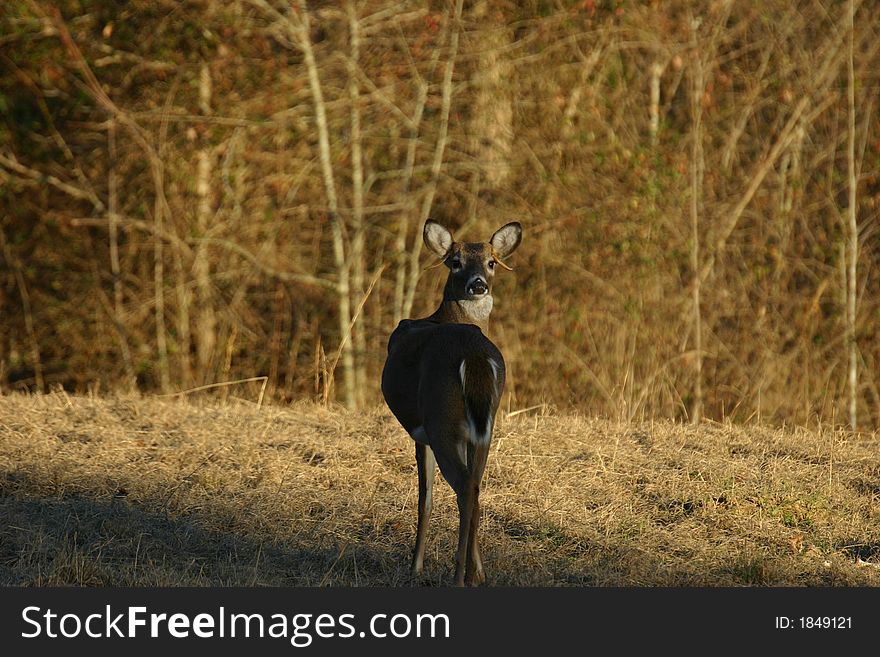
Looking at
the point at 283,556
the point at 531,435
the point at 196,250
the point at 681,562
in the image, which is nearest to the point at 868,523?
the point at 681,562

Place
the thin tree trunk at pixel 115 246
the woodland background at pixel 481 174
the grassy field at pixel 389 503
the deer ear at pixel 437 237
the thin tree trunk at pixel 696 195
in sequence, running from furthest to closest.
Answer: the thin tree trunk at pixel 115 246
the woodland background at pixel 481 174
the thin tree trunk at pixel 696 195
the deer ear at pixel 437 237
the grassy field at pixel 389 503

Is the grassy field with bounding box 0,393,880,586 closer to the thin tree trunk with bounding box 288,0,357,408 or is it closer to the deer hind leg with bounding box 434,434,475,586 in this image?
the deer hind leg with bounding box 434,434,475,586

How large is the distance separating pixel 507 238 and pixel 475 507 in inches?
68.2

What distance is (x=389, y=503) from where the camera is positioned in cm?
616

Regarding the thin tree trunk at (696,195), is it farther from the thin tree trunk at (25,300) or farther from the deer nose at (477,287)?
the thin tree trunk at (25,300)

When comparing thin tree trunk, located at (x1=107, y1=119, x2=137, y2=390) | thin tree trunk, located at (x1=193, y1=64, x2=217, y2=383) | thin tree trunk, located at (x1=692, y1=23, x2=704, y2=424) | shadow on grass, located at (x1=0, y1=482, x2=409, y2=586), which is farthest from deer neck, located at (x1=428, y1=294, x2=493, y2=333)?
thin tree trunk, located at (x1=107, y1=119, x2=137, y2=390)

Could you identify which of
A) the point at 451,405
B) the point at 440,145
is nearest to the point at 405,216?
the point at 440,145

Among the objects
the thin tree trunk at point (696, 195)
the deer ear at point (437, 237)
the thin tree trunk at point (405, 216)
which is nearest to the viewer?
the deer ear at point (437, 237)

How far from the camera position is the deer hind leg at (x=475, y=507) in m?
4.74

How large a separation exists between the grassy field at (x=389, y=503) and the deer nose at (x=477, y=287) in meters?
1.05

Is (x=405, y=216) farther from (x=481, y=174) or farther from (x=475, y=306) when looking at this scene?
(x=475, y=306)

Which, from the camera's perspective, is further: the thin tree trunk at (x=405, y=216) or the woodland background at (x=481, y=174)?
the woodland background at (x=481, y=174)

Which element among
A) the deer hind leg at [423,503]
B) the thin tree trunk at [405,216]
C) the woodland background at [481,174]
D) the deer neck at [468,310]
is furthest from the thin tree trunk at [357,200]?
the deer hind leg at [423,503]

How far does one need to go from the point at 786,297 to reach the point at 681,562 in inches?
295
